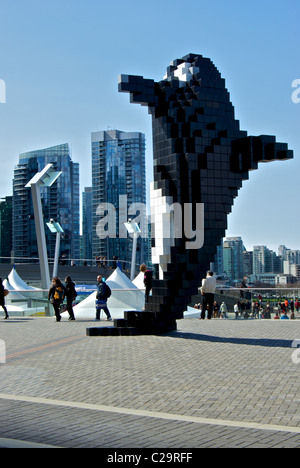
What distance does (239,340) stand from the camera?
14141 mm

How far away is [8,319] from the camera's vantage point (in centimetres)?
2183

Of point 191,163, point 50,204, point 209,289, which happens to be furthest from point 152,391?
point 50,204

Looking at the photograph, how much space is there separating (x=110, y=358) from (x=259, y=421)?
17.2ft

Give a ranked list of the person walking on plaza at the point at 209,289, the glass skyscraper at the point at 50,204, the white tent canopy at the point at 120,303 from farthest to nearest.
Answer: the glass skyscraper at the point at 50,204 → the white tent canopy at the point at 120,303 → the person walking on plaza at the point at 209,289

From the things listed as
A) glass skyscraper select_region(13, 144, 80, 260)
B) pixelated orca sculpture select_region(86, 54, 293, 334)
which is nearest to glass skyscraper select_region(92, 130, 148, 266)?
glass skyscraper select_region(13, 144, 80, 260)

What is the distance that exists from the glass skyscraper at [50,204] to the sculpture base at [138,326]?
422 feet

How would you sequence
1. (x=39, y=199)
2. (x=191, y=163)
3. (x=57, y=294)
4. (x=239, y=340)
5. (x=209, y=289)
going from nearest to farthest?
(x=239, y=340), (x=191, y=163), (x=209, y=289), (x=57, y=294), (x=39, y=199)

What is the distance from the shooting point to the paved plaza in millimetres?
6555

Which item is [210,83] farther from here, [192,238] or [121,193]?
[121,193]

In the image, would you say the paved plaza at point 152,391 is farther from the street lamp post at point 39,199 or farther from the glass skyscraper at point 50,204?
the glass skyscraper at point 50,204

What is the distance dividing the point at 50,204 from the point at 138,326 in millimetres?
134678

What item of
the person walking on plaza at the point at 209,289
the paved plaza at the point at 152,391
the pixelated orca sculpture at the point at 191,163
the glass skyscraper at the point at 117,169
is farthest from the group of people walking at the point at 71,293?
the glass skyscraper at the point at 117,169

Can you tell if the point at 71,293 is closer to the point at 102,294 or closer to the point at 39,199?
the point at 102,294

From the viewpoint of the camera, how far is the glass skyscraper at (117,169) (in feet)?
520
